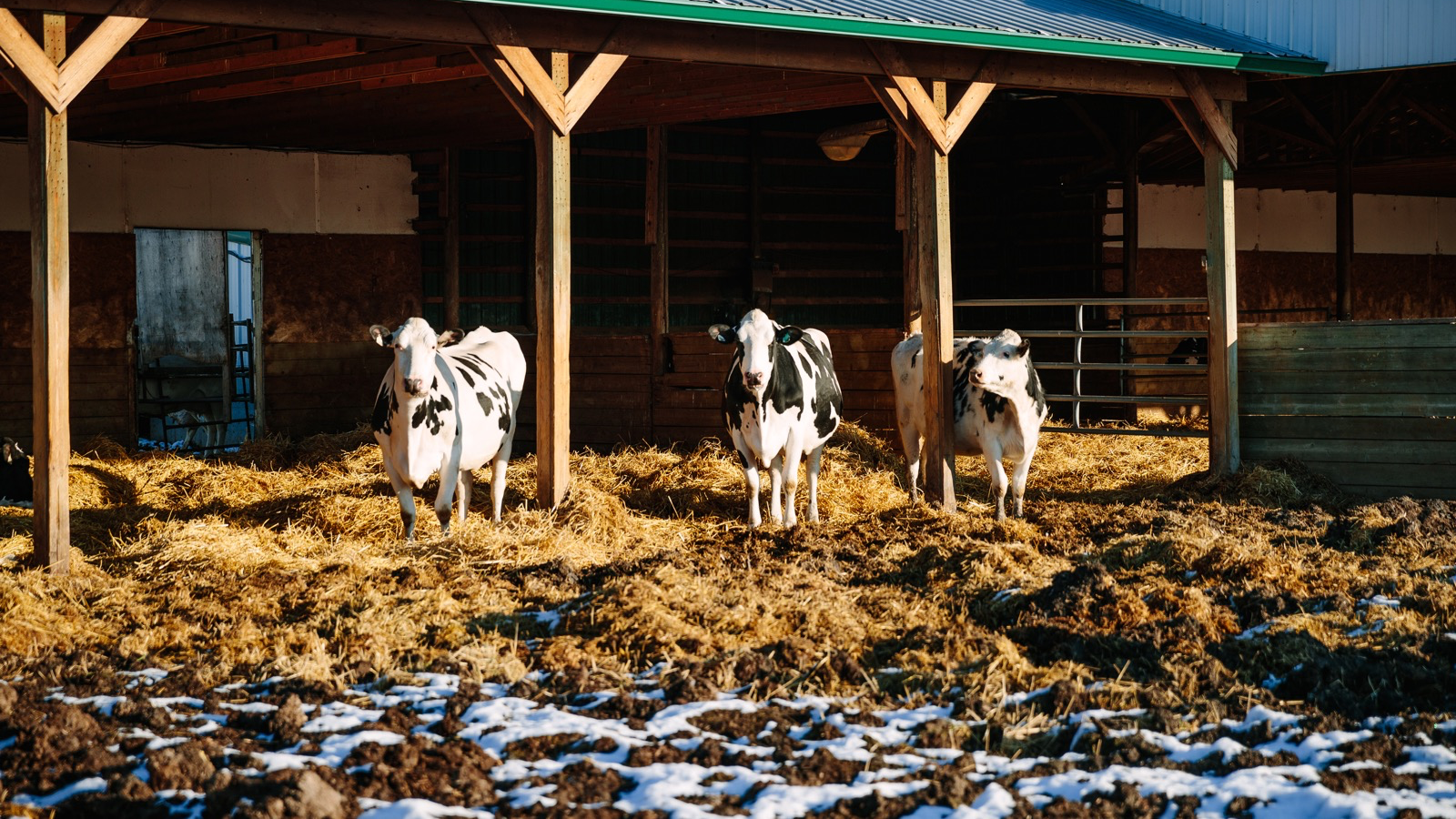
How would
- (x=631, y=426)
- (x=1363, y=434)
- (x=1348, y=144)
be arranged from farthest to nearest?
(x=1348, y=144)
(x=631, y=426)
(x=1363, y=434)

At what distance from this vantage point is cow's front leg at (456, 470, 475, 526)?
8.92 m

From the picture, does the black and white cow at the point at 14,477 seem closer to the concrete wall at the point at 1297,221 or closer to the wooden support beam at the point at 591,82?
the wooden support beam at the point at 591,82

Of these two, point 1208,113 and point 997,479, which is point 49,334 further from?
point 1208,113

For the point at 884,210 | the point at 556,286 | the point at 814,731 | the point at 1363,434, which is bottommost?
the point at 814,731

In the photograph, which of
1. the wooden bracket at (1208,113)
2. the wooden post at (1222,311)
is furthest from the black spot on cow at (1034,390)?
the wooden bracket at (1208,113)

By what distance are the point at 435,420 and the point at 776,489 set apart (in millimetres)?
2296

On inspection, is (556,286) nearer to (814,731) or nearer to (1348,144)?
(814,731)

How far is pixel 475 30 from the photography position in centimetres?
788

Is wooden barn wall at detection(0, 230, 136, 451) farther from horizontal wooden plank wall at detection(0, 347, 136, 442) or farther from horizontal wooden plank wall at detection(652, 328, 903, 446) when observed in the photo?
horizontal wooden plank wall at detection(652, 328, 903, 446)

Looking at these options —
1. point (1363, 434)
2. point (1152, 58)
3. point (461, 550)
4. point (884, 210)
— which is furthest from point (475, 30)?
point (884, 210)

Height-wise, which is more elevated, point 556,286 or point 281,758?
point 556,286

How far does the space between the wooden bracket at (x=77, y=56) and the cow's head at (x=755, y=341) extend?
12.4 ft

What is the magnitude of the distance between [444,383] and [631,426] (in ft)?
15.7

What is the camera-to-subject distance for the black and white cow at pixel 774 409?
9.08 meters
